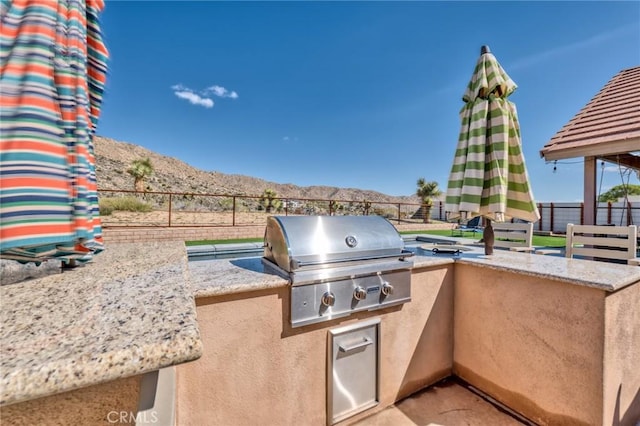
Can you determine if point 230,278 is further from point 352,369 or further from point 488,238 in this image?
point 488,238

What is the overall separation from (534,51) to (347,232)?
7.49 metres

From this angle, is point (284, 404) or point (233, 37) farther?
point (233, 37)

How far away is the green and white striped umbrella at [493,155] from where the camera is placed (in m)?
2.07

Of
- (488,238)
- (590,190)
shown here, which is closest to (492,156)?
(488,238)

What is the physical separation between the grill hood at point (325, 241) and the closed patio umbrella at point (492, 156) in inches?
34.9

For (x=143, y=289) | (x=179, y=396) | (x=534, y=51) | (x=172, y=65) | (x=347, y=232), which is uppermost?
(x=172, y=65)

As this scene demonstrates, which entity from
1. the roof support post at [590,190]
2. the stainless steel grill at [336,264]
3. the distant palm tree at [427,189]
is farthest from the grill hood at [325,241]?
the distant palm tree at [427,189]

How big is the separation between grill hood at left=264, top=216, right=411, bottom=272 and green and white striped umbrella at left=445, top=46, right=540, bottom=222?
882 mm

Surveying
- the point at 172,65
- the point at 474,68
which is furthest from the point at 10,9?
the point at 172,65

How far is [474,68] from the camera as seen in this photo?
2242mm

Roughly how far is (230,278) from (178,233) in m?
7.21

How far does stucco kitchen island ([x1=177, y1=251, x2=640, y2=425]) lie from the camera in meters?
1.35

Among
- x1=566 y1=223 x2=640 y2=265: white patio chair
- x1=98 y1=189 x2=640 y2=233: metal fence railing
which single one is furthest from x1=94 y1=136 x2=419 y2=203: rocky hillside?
x1=566 y1=223 x2=640 y2=265: white patio chair

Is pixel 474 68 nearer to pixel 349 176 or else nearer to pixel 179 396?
pixel 179 396
